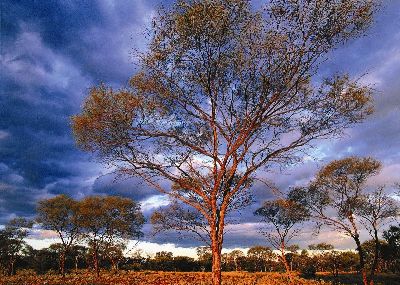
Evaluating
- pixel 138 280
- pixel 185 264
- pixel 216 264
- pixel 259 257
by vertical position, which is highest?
pixel 216 264

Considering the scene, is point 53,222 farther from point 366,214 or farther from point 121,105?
point 121,105

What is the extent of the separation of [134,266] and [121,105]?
7520cm

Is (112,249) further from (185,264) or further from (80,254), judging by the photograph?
(80,254)

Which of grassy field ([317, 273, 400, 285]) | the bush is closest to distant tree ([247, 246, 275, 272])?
the bush

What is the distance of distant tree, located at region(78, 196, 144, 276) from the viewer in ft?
207

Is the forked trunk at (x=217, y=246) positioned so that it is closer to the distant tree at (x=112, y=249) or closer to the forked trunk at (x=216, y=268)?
the forked trunk at (x=216, y=268)

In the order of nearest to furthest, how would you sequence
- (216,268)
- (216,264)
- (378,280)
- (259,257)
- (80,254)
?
(216,268), (216,264), (378,280), (80,254), (259,257)

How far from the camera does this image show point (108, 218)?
2517 inches

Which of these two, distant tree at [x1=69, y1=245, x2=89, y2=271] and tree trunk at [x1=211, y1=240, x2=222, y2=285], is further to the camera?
distant tree at [x1=69, y1=245, x2=89, y2=271]

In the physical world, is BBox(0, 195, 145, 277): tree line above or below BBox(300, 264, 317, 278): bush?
above

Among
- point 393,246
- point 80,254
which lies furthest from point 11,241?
point 393,246

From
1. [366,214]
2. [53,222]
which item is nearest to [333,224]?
[366,214]

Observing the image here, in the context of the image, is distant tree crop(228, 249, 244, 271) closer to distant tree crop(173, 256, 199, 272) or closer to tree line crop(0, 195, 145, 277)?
distant tree crop(173, 256, 199, 272)

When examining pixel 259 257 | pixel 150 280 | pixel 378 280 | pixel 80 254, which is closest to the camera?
pixel 150 280
